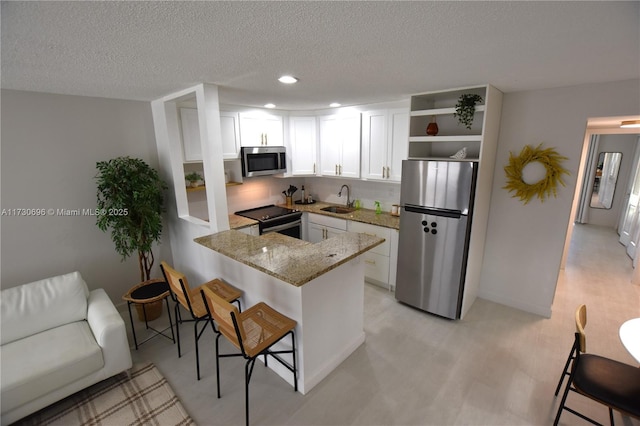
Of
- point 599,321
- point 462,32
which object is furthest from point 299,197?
point 599,321

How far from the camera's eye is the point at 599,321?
3.07m

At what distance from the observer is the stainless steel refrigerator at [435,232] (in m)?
2.78

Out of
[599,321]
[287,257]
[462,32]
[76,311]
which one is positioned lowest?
[599,321]

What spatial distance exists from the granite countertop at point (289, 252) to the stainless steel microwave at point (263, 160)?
1301 millimetres

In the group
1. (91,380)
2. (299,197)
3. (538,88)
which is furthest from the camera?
(299,197)

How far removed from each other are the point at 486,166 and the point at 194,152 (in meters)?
3.29

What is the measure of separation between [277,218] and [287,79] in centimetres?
208

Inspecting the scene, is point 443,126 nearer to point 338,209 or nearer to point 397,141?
point 397,141

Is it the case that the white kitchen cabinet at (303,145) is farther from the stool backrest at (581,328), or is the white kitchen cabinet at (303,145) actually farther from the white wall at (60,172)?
the stool backrest at (581,328)

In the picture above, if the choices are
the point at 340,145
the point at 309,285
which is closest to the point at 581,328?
the point at 309,285

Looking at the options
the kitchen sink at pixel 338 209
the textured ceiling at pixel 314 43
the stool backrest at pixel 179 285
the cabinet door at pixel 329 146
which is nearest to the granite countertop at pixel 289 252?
the stool backrest at pixel 179 285

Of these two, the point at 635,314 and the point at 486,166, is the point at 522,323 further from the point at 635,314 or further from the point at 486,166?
the point at 486,166

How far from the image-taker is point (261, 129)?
13.0 feet

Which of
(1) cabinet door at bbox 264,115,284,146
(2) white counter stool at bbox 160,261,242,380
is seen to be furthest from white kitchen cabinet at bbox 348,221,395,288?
(2) white counter stool at bbox 160,261,242,380
